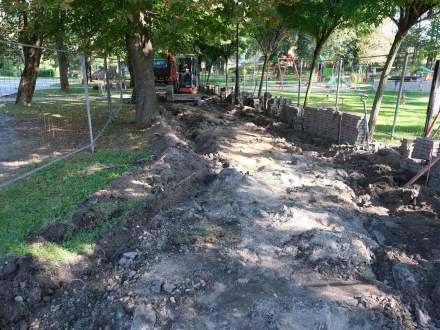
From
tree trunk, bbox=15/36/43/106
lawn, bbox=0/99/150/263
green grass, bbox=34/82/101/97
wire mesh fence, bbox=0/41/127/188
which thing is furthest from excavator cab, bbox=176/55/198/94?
lawn, bbox=0/99/150/263

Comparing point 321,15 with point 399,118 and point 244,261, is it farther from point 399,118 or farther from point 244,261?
point 244,261

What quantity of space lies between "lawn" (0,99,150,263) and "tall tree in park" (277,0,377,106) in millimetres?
5947

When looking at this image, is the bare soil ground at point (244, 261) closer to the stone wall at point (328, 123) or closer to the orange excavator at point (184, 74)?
the stone wall at point (328, 123)

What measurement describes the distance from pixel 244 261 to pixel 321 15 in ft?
31.7

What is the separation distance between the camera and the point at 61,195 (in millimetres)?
6301

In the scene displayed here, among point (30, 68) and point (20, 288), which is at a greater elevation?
point (30, 68)

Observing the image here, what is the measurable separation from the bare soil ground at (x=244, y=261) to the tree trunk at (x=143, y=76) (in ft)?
16.1

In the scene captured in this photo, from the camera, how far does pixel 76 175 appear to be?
7371 mm

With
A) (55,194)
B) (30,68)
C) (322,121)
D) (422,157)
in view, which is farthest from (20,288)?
(30,68)

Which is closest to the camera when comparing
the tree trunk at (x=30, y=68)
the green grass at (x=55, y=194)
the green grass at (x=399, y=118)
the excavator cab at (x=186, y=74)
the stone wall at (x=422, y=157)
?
the green grass at (x=55, y=194)

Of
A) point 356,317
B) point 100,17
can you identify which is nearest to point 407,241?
point 356,317

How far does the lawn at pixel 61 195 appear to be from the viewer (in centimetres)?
476

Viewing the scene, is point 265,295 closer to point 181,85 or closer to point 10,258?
point 10,258

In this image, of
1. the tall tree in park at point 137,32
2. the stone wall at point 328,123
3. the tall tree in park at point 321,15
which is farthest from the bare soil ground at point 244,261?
the tall tree in park at point 137,32
